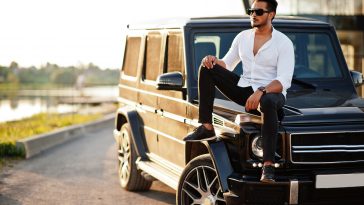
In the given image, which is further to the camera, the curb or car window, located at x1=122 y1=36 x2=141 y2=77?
the curb

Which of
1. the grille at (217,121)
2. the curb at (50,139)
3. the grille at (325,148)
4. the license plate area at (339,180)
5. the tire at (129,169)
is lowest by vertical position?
the curb at (50,139)

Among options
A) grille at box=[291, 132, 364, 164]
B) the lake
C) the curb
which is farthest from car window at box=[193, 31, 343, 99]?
the lake

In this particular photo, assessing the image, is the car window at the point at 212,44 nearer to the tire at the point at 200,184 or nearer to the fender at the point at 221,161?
the tire at the point at 200,184

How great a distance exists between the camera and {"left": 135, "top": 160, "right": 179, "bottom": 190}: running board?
7152mm

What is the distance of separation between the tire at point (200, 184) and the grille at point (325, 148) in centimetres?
70

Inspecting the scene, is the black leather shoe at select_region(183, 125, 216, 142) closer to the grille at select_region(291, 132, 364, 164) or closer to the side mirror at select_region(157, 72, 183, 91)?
the grille at select_region(291, 132, 364, 164)

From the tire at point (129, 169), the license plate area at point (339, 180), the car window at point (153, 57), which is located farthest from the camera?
the tire at point (129, 169)

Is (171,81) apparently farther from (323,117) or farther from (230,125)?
(323,117)

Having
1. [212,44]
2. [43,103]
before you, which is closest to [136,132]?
[212,44]

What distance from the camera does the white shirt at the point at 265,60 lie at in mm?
5960

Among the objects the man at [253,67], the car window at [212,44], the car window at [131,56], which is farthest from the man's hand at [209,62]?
the car window at [131,56]

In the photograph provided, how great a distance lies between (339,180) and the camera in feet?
18.3

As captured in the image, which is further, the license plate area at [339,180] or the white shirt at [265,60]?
the white shirt at [265,60]

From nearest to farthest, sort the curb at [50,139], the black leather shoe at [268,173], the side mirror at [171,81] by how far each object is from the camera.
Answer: the black leather shoe at [268,173], the side mirror at [171,81], the curb at [50,139]
